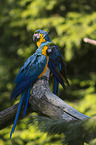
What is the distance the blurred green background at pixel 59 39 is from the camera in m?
3.29

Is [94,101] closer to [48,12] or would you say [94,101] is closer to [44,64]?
[48,12]

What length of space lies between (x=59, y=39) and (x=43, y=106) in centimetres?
266

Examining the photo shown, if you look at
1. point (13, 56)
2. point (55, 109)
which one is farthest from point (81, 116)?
point (13, 56)

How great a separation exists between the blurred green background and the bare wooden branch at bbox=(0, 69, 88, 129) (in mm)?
1840

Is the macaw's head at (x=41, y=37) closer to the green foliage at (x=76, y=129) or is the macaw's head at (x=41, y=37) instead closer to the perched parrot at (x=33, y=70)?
the perched parrot at (x=33, y=70)

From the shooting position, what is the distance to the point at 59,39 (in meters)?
3.58

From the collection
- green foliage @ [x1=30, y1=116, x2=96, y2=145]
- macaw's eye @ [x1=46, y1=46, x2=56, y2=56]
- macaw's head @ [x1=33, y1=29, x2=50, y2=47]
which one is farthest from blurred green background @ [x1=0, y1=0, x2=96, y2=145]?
green foliage @ [x1=30, y1=116, x2=96, y2=145]

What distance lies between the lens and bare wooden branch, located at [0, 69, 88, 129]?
926mm

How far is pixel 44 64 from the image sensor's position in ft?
4.04

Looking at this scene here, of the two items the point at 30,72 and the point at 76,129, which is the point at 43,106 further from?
the point at 76,129

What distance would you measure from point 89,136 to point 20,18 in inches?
149

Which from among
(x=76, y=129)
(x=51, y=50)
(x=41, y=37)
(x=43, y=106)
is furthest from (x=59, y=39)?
(x=76, y=129)

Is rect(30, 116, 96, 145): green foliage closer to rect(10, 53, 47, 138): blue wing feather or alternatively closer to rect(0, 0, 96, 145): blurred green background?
rect(10, 53, 47, 138): blue wing feather

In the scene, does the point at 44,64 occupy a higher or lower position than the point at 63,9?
lower
